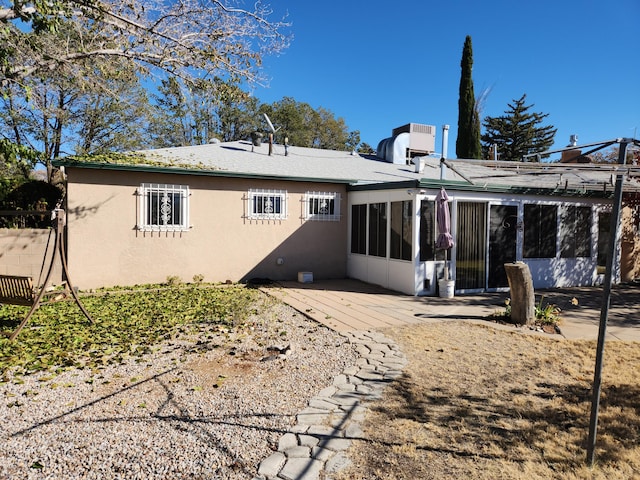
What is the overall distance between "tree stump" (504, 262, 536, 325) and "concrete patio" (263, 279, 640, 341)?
0.92ft

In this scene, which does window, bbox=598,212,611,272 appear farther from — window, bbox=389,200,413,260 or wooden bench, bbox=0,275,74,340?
wooden bench, bbox=0,275,74,340

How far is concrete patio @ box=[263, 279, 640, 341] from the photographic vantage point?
22.0 ft

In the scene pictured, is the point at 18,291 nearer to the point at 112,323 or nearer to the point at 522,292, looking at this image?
the point at 112,323

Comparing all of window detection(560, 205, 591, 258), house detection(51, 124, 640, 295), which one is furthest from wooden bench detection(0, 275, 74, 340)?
window detection(560, 205, 591, 258)

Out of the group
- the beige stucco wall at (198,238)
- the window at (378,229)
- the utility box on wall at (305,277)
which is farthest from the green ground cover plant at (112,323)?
the window at (378,229)

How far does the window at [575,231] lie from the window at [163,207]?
9992 mm

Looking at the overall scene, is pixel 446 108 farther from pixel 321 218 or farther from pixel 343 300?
pixel 343 300

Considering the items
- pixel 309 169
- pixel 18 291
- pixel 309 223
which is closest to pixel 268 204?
pixel 309 223

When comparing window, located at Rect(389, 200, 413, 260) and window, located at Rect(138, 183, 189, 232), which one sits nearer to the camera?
window, located at Rect(389, 200, 413, 260)

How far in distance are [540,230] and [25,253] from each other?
12674mm

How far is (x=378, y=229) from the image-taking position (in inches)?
413

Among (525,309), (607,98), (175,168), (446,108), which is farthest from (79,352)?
(446,108)

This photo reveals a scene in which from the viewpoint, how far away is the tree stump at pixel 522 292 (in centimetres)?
664

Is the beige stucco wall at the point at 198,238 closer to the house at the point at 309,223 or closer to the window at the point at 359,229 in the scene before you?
the house at the point at 309,223
